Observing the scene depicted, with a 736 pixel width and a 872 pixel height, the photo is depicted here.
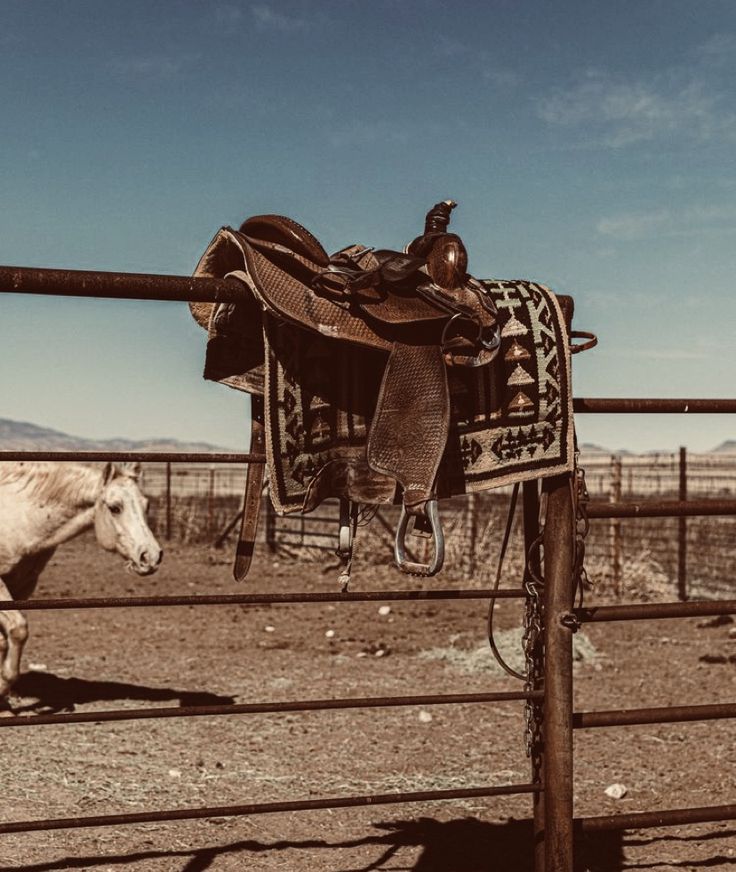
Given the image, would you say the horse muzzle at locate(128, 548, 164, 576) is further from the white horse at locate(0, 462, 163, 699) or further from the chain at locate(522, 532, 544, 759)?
the chain at locate(522, 532, 544, 759)

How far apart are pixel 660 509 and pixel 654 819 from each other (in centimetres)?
83

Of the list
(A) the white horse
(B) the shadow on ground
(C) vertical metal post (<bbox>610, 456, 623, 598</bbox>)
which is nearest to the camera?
(B) the shadow on ground

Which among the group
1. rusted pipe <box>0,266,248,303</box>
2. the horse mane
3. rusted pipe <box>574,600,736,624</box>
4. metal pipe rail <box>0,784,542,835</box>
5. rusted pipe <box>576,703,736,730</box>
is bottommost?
metal pipe rail <box>0,784,542,835</box>

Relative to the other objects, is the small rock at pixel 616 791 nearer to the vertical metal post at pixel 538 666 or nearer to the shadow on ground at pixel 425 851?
the shadow on ground at pixel 425 851

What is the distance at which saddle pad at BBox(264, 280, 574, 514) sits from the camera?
2160 millimetres

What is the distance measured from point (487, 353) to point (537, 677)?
883mm

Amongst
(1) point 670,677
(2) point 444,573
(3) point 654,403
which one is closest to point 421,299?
(3) point 654,403

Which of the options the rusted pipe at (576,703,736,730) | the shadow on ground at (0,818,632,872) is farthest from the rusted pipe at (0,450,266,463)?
the shadow on ground at (0,818,632,872)

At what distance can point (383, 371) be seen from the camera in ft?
7.34

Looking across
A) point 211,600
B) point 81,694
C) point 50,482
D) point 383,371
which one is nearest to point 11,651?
point 81,694

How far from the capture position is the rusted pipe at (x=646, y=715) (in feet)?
7.87

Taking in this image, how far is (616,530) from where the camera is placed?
10.6 metres

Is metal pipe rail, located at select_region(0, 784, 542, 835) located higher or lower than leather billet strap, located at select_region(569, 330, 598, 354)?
lower

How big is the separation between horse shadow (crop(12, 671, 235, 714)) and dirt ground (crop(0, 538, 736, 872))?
26 millimetres
